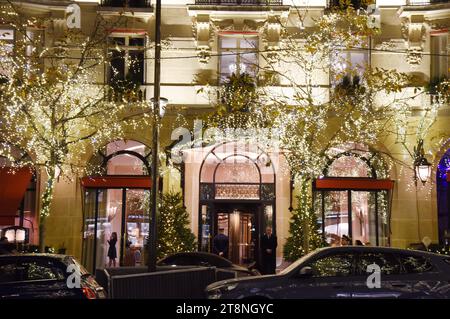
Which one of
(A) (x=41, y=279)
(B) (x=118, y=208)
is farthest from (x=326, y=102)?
(A) (x=41, y=279)

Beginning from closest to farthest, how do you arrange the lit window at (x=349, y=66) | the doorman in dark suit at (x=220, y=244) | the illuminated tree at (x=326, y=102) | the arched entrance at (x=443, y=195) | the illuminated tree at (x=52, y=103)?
the illuminated tree at (x=52, y=103)
the illuminated tree at (x=326, y=102)
the lit window at (x=349, y=66)
the doorman in dark suit at (x=220, y=244)
the arched entrance at (x=443, y=195)

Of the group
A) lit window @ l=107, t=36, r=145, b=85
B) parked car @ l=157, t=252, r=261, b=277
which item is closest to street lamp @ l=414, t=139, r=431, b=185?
parked car @ l=157, t=252, r=261, b=277

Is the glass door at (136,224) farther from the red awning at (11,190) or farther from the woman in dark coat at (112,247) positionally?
the red awning at (11,190)

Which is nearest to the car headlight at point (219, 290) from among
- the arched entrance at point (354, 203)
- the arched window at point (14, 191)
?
the arched window at point (14, 191)

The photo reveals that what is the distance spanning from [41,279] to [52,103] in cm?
721

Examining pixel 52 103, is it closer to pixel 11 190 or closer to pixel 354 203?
pixel 11 190

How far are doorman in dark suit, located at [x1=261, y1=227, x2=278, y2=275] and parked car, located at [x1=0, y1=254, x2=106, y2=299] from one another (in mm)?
9792

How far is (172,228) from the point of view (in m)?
20.5

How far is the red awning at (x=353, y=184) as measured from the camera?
21672mm

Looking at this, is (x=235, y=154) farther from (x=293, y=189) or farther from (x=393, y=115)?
(x=393, y=115)

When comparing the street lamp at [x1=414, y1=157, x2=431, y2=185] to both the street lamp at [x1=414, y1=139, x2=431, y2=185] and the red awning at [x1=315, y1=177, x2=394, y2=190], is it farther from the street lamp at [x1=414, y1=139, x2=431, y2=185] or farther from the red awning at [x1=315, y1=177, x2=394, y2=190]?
the red awning at [x1=315, y1=177, x2=394, y2=190]

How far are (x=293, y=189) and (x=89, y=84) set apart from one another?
785 centimetres

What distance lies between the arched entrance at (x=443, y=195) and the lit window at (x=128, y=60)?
A: 1113cm
